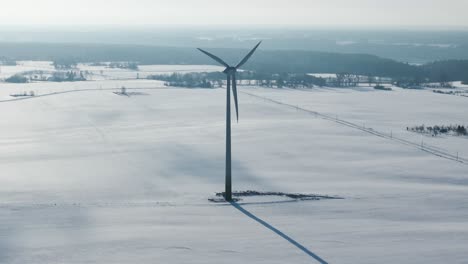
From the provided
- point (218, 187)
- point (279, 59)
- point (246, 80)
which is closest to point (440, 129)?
point (218, 187)

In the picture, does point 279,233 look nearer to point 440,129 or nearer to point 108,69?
point 440,129

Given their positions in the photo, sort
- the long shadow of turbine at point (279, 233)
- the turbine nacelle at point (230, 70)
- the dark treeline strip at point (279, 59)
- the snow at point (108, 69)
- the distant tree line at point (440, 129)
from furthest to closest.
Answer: the dark treeline strip at point (279, 59)
the snow at point (108, 69)
the distant tree line at point (440, 129)
the turbine nacelle at point (230, 70)
the long shadow of turbine at point (279, 233)

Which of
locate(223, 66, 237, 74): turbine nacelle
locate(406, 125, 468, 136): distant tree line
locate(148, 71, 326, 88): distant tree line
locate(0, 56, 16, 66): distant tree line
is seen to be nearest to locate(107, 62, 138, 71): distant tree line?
locate(0, 56, 16, 66): distant tree line

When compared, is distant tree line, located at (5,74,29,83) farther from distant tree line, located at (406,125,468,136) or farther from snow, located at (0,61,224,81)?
distant tree line, located at (406,125,468,136)

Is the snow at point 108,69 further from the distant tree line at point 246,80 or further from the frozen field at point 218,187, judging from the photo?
the frozen field at point 218,187

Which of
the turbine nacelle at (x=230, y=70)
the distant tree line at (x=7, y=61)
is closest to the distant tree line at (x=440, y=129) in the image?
the turbine nacelle at (x=230, y=70)

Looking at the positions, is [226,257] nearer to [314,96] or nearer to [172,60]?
[314,96]

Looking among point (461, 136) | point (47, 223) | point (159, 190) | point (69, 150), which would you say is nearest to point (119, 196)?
point (159, 190)
